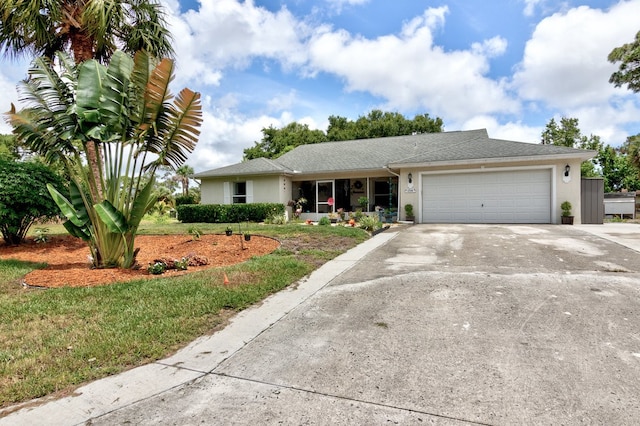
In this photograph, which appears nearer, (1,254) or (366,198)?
(1,254)

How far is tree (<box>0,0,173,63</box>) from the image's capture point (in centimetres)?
818

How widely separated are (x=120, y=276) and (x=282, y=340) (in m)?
4.20

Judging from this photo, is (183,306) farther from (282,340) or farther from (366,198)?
(366,198)

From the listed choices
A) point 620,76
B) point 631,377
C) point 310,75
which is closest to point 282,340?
point 631,377

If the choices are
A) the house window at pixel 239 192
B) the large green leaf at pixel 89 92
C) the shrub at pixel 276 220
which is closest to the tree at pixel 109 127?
the large green leaf at pixel 89 92

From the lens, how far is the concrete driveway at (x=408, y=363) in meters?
2.19

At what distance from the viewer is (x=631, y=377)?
98.5 inches

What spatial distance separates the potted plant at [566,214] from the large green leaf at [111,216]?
1570 cm

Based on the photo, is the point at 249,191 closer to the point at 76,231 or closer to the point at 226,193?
the point at 226,193

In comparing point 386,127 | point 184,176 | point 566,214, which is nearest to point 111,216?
point 566,214

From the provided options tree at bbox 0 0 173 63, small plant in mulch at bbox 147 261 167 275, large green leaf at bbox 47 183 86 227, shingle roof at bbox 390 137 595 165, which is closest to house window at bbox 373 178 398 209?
shingle roof at bbox 390 137 595 165

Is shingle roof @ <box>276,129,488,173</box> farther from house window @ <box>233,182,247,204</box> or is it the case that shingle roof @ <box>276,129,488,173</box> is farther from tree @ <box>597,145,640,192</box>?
tree @ <box>597,145,640,192</box>

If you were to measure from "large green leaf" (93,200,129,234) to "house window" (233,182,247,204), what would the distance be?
13105 mm

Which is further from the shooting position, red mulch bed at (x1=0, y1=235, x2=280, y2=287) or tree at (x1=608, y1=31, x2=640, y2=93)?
tree at (x1=608, y1=31, x2=640, y2=93)
